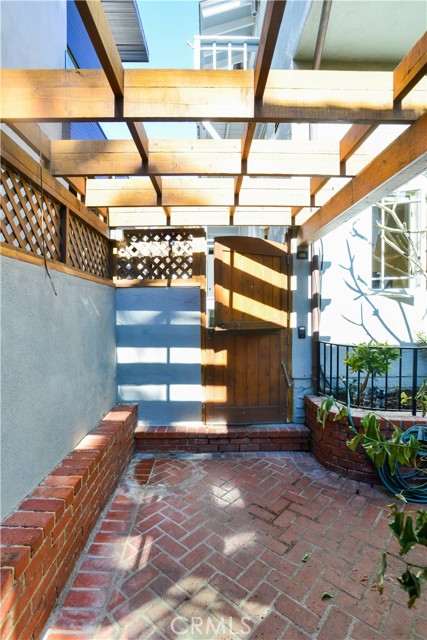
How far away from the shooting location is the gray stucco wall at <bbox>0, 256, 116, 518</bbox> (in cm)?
184

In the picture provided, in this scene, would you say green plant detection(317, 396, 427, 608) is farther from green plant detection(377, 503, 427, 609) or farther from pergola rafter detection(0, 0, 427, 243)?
pergola rafter detection(0, 0, 427, 243)

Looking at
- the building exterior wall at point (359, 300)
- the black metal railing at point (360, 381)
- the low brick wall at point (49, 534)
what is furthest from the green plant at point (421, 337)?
the low brick wall at point (49, 534)

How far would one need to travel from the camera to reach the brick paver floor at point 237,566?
5.79 feet

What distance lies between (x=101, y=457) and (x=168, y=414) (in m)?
1.50

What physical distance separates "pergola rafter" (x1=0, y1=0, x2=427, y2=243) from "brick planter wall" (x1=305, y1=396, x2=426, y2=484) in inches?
81.3

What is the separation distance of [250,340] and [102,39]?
3.25m

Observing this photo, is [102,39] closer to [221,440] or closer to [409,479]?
[221,440]

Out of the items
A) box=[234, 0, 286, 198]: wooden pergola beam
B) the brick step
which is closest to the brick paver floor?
the brick step

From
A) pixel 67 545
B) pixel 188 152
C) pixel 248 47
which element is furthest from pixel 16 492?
pixel 248 47

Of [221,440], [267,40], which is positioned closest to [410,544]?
[267,40]

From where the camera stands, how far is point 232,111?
1714mm

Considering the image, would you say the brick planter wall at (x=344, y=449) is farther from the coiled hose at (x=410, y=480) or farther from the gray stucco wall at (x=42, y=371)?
the gray stucco wall at (x=42, y=371)

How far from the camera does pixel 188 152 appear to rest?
7.76ft

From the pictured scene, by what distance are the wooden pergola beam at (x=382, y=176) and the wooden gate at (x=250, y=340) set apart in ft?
3.49
